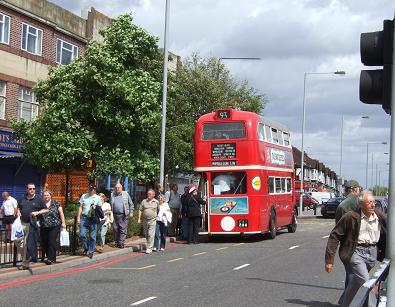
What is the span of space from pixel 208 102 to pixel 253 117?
12.4 meters

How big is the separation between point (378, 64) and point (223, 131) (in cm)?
1490

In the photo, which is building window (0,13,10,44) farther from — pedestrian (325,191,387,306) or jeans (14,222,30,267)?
pedestrian (325,191,387,306)

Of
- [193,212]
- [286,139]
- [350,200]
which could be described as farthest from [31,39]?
[350,200]

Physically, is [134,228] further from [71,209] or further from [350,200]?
[350,200]

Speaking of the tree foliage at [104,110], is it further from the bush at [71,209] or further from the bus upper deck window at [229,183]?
the bus upper deck window at [229,183]

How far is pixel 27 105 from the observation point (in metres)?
28.6

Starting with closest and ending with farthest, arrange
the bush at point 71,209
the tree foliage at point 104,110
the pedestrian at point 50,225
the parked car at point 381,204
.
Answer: the pedestrian at point 50,225
the parked car at point 381,204
the tree foliage at point 104,110
the bush at point 71,209

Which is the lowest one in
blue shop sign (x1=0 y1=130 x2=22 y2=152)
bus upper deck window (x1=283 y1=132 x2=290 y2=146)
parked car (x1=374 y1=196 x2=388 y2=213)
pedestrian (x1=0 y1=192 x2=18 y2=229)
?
pedestrian (x1=0 y1=192 x2=18 y2=229)

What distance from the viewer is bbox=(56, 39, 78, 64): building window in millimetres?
30953

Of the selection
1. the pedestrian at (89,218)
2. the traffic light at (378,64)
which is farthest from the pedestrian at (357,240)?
the pedestrian at (89,218)

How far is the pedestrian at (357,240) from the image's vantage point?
7.98m

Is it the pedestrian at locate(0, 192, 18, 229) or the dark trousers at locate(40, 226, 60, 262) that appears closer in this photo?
the dark trousers at locate(40, 226, 60, 262)

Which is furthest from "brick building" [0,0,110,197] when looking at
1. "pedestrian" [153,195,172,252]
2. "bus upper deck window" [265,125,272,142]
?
"bus upper deck window" [265,125,272,142]

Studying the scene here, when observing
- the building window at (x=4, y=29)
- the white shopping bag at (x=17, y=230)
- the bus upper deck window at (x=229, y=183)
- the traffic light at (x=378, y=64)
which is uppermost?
the building window at (x=4, y=29)
